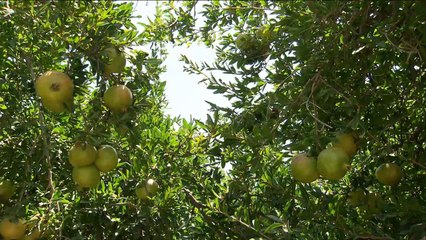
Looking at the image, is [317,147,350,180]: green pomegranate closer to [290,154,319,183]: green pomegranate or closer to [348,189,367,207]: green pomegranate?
[290,154,319,183]: green pomegranate

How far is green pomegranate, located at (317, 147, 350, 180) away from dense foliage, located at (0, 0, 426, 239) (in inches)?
3.0

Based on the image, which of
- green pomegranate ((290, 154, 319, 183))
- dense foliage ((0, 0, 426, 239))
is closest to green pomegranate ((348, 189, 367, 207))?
dense foliage ((0, 0, 426, 239))

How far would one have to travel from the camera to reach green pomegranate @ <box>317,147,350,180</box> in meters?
2.12

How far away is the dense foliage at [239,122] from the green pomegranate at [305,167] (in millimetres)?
35

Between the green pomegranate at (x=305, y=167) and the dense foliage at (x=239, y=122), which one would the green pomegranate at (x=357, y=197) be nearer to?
the dense foliage at (x=239, y=122)

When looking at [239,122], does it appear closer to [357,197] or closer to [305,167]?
[305,167]

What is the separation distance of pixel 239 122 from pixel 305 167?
1.49ft

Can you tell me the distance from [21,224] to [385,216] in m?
1.69

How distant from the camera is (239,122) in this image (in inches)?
102

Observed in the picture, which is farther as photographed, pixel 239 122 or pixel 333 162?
pixel 239 122

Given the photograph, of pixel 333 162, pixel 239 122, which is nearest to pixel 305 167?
pixel 333 162

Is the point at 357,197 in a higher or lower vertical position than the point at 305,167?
higher

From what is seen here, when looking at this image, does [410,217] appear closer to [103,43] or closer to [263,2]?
[263,2]

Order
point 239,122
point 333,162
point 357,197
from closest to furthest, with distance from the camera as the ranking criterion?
point 333,162 → point 239,122 → point 357,197
